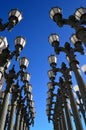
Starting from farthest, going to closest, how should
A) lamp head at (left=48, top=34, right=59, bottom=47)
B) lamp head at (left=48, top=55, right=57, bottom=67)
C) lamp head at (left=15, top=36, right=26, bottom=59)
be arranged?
lamp head at (left=48, top=55, right=57, bottom=67)
lamp head at (left=48, top=34, right=59, bottom=47)
lamp head at (left=15, top=36, right=26, bottom=59)

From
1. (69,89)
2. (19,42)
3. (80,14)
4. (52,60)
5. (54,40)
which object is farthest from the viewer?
(52,60)

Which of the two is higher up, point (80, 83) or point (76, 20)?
point (76, 20)

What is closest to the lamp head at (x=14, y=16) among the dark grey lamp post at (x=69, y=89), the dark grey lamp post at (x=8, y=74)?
the dark grey lamp post at (x=8, y=74)

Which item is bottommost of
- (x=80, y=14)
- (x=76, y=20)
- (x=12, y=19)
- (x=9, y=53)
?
(x=9, y=53)

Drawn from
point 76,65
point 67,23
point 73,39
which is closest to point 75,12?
point 67,23

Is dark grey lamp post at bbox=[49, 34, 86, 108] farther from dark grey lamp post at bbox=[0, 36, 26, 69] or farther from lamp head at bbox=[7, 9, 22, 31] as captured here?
lamp head at bbox=[7, 9, 22, 31]

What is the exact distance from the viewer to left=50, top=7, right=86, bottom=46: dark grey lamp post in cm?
1026

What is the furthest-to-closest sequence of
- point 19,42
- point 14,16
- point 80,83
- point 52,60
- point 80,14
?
point 52,60
point 19,42
point 14,16
point 80,14
point 80,83

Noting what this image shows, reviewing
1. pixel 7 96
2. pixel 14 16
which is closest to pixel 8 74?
pixel 7 96

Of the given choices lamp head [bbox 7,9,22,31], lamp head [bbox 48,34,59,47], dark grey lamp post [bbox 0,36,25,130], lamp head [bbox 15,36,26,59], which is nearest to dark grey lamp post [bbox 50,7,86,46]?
lamp head [bbox 48,34,59,47]

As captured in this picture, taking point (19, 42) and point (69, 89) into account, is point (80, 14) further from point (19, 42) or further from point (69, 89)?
point (69, 89)

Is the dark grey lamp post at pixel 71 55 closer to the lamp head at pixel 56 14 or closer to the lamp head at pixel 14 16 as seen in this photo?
the lamp head at pixel 56 14

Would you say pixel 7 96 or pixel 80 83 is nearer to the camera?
pixel 80 83

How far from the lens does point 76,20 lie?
1155cm
